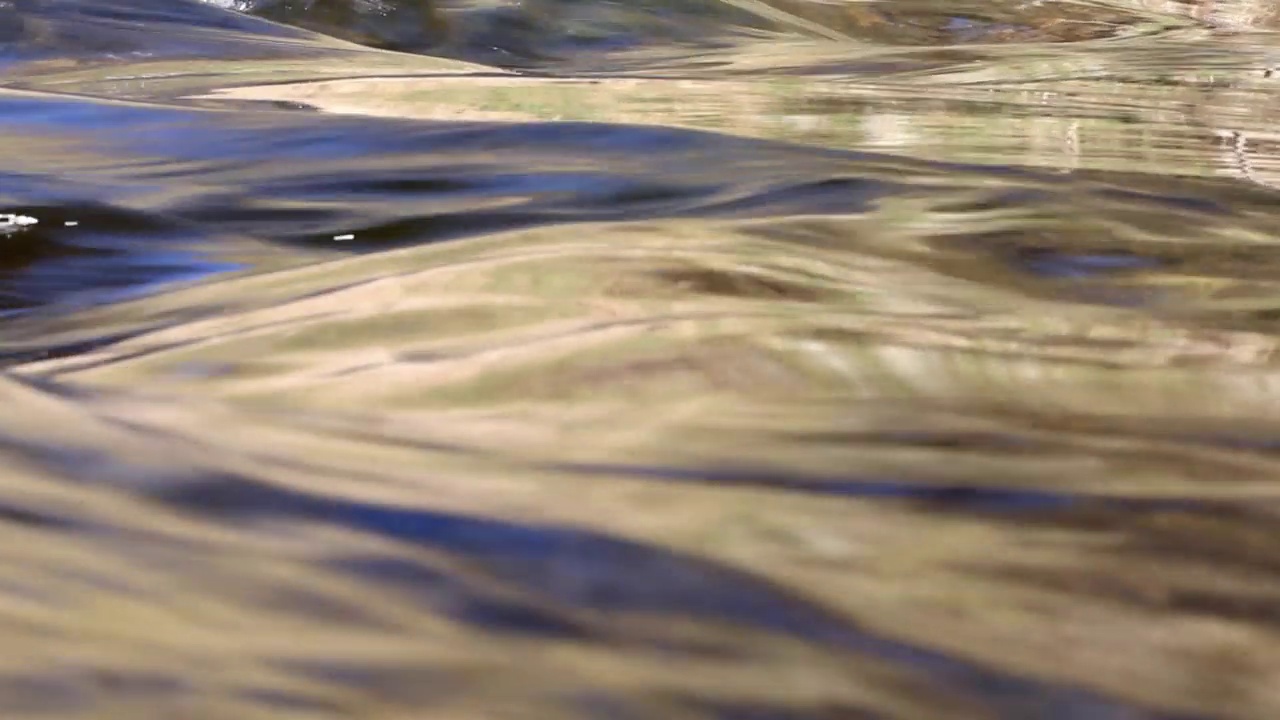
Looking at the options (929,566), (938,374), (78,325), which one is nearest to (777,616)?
(929,566)

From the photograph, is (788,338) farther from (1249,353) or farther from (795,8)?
(795,8)

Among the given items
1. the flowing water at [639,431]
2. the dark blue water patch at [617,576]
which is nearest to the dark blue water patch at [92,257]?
the flowing water at [639,431]

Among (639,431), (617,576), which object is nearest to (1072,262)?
(639,431)

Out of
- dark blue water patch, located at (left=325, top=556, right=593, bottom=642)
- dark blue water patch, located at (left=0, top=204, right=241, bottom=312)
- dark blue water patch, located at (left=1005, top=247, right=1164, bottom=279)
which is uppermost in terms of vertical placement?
dark blue water patch, located at (left=1005, top=247, right=1164, bottom=279)

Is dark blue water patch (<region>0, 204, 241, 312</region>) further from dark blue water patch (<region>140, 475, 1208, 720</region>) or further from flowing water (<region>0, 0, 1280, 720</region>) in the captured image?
dark blue water patch (<region>140, 475, 1208, 720</region>)

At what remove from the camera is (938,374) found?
0.59 m

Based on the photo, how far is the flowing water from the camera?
0.34m

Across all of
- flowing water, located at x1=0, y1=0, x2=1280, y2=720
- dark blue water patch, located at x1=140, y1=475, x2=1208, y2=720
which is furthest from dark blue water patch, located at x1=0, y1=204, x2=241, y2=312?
dark blue water patch, located at x1=140, y1=475, x2=1208, y2=720

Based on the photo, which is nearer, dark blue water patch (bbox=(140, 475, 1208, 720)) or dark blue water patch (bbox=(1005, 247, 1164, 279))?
dark blue water patch (bbox=(140, 475, 1208, 720))

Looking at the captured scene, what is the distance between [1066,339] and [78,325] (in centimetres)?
49

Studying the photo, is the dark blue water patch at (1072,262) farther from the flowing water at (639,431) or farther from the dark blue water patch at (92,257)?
the dark blue water patch at (92,257)

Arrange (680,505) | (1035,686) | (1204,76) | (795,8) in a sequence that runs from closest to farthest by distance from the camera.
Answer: (1035,686), (680,505), (1204,76), (795,8)

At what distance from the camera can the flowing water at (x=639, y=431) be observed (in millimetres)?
337

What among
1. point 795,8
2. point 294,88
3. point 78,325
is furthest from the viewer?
point 795,8
